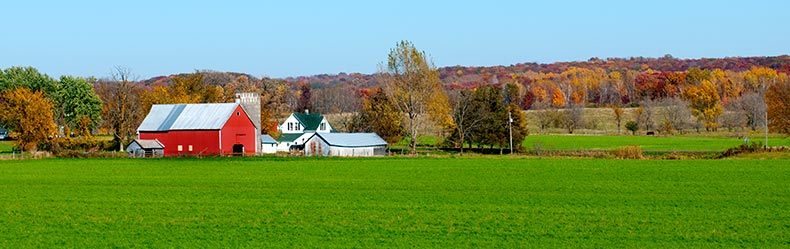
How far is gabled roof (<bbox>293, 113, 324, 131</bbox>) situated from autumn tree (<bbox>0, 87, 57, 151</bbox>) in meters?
28.1

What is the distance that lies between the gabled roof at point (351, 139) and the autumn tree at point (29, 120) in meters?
21.4

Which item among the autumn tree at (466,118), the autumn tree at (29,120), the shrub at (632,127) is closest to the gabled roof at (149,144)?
the autumn tree at (29,120)

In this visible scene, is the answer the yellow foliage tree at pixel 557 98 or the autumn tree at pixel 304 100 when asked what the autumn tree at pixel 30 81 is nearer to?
the autumn tree at pixel 304 100

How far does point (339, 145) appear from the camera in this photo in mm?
66625

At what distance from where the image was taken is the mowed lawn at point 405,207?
58.5 feet

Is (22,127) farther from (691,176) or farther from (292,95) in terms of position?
(292,95)

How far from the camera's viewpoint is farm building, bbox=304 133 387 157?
219ft

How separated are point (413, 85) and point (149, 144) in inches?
831

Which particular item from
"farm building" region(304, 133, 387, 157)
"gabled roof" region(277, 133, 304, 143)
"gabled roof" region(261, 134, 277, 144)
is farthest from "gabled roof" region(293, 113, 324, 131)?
"farm building" region(304, 133, 387, 157)

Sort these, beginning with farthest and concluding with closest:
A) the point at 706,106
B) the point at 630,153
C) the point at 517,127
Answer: the point at 706,106
the point at 517,127
the point at 630,153

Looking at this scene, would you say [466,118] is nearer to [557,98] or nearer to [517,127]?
Result: [517,127]

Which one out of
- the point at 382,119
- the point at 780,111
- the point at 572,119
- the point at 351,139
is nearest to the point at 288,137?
the point at 382,119

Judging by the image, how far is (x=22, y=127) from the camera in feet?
219

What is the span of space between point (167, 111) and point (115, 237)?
5360cm
